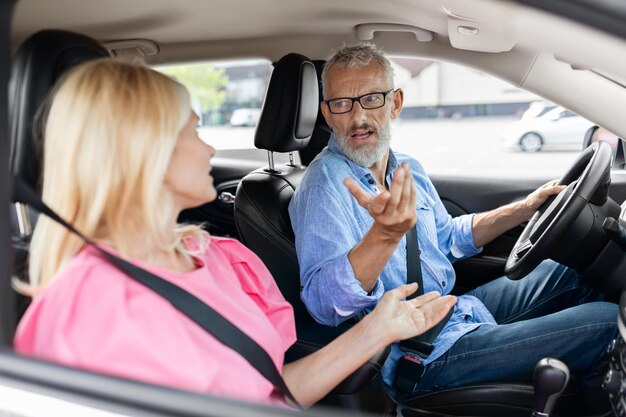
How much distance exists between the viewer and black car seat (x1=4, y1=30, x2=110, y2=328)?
3.69 ft

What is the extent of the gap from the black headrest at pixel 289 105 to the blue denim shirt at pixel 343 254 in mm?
268

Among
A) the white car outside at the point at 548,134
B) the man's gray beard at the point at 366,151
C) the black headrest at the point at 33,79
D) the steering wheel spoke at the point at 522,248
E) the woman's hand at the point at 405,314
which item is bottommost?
the white car outside at the point at 548,134

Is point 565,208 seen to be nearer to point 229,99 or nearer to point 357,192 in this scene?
point 357,192

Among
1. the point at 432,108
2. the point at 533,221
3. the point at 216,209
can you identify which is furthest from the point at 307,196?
the point at 432,108

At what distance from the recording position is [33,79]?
3.85 feet

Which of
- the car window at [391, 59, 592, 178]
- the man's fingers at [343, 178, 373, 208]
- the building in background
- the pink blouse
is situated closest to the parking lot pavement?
the car window at [391, 59, 592, 178]

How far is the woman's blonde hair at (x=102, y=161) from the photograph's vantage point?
107 cm

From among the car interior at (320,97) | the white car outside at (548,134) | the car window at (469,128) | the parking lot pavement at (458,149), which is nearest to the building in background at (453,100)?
the car window at (469,128)

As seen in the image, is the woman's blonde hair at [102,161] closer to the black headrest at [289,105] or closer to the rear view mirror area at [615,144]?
the black headrest at [289,105]

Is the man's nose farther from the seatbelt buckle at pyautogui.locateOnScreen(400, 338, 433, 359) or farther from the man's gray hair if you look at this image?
the seatbelt buckle at pyautogui.locateOnScreen(400, 338, 433, 359)

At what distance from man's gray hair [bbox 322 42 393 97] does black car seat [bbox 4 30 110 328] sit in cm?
93

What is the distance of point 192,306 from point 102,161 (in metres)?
0.28

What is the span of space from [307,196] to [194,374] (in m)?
1.00

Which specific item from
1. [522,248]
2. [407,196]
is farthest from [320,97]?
[407,196]
